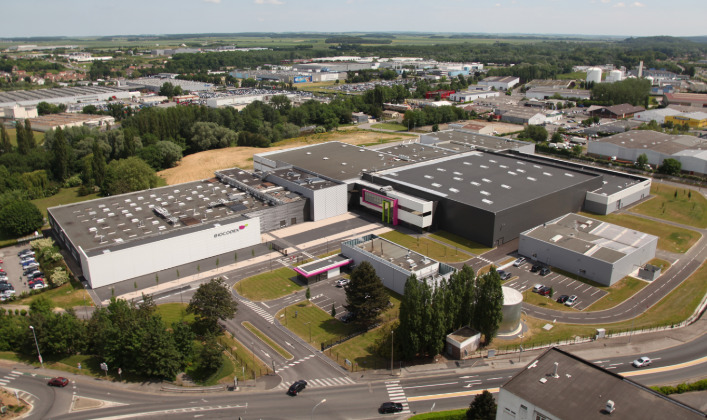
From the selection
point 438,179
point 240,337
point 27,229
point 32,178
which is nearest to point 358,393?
point 240,337

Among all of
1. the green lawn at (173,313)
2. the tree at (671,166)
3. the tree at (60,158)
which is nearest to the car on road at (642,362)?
the green lawn at (173,313)

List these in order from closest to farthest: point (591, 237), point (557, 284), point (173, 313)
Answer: point (173, 313)
point (557, 284)
point (591, 237)

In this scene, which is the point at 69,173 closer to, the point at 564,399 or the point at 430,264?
the point at 430,264

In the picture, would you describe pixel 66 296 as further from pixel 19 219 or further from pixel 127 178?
pixel 127 178

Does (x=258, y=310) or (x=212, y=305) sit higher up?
(x=212, y=305)

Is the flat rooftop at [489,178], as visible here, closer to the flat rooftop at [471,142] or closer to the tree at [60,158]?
the flat rooftop at [471,142]

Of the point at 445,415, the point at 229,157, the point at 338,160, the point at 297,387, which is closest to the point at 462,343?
the point at 445,415
